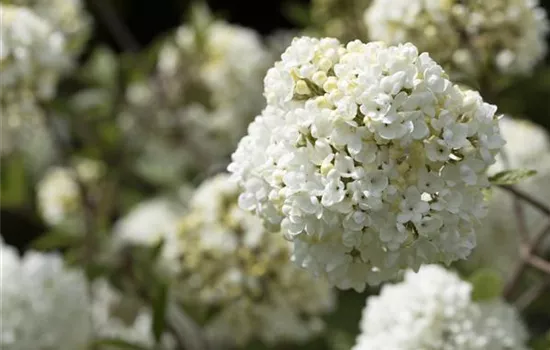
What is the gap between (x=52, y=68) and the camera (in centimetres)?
127

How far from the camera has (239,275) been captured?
1.28 metres

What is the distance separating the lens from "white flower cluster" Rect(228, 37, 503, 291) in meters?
0.75

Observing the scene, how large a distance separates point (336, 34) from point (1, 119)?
0.52 metres

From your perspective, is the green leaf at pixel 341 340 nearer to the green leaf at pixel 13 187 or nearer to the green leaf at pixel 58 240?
the green leaf at pixel 58 240

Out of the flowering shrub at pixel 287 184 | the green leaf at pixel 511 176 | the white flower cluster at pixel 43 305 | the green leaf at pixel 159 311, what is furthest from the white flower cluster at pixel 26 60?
the green leaf at pixel 511 176

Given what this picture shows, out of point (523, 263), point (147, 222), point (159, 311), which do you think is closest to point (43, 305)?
point (159, 311)

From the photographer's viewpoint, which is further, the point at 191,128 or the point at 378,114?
the point at 191,128

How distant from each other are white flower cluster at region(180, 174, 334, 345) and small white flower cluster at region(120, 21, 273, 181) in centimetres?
45

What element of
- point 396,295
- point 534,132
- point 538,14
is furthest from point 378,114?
point 534,132

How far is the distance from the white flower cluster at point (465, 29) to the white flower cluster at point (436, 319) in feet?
0.84

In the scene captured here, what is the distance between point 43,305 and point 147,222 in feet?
1.61

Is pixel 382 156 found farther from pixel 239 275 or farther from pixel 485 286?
pixel 239 275

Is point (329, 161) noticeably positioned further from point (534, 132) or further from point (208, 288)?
point (534, 132)

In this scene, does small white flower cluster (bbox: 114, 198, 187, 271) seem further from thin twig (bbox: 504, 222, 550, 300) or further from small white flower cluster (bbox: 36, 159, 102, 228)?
thin twig (bbox: 504, 222, 550, 300)
